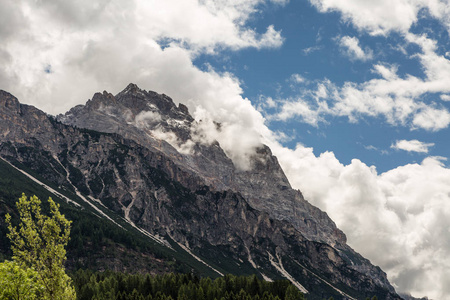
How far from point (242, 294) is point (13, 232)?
15769 centimetres

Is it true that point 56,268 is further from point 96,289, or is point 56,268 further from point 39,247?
point 96,289

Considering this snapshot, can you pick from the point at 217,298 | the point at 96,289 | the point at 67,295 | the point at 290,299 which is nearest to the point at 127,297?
the point at 96,289

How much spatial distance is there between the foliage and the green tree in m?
1.14

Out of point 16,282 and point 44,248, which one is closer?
point 16,282

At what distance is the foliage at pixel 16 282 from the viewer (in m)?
44.4

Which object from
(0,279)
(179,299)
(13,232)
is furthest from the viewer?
(179,299)

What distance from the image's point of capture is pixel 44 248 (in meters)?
49.3

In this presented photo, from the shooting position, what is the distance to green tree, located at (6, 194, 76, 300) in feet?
156

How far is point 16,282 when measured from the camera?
147ft

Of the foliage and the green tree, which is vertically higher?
the green tree

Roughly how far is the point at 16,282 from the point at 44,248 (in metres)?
5.24

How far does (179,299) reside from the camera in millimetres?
180000

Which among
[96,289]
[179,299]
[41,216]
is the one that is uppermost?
[41,216]

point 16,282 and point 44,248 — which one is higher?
point 44,248
